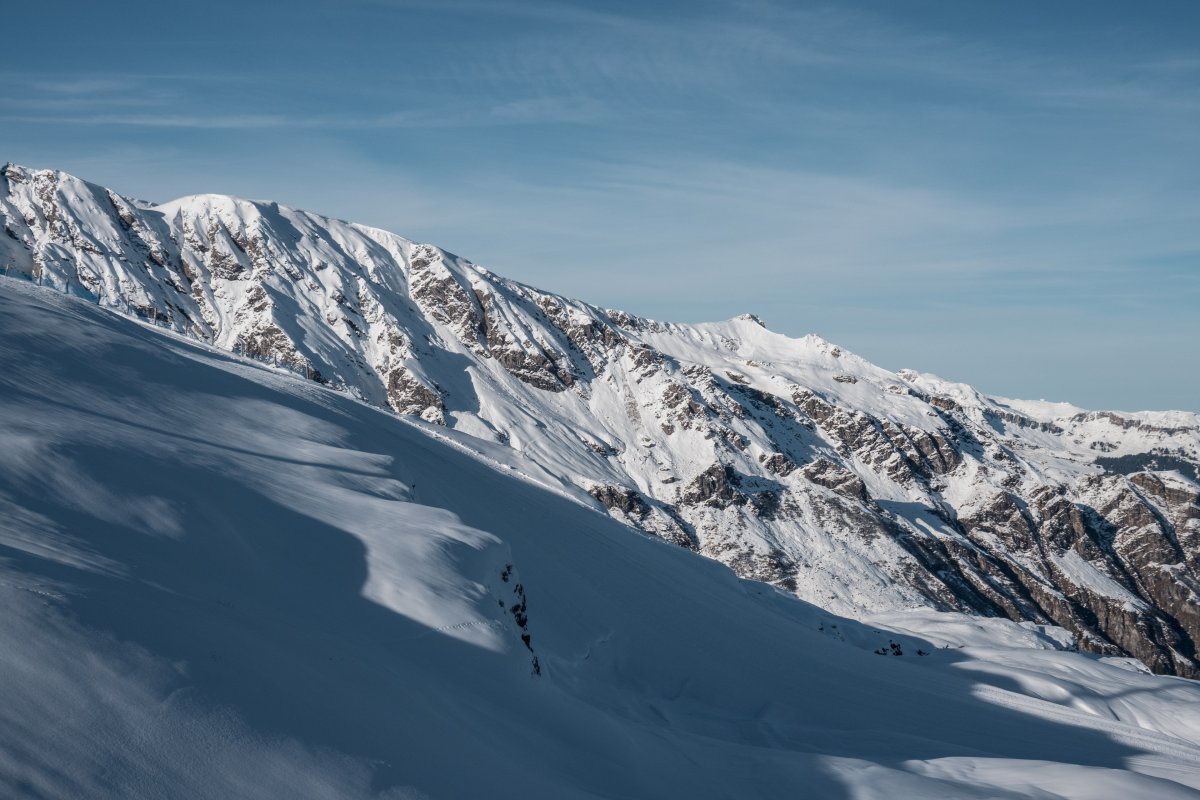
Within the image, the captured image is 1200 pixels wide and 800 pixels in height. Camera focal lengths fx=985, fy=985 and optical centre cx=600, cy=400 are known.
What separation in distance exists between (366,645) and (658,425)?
490 ft

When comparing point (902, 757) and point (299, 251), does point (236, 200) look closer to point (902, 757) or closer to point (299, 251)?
point (299, 251)

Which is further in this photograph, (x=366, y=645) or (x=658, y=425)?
(x=658, y=425)

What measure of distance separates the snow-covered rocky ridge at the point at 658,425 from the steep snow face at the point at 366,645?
297 feet

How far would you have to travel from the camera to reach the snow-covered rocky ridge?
139m

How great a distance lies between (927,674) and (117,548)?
32555 mm

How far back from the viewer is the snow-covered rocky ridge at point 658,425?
13912 cm

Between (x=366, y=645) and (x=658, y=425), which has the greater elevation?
(x=658, y=425)

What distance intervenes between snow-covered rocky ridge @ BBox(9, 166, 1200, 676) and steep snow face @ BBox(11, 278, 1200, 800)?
9051 centimetres

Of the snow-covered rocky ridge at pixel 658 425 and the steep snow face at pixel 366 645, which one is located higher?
the snow-covered rocky ridge at pixel 658 425

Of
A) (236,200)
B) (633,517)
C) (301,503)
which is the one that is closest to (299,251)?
(236,200)

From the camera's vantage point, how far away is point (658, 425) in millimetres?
165000

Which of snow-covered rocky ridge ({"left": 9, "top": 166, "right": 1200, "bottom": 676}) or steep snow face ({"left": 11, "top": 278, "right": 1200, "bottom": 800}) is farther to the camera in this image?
snow-covered rocky ridge ({"left": 9, "top": 166, "right": 1200, "bottom": 676})

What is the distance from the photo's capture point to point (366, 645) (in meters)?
16.3

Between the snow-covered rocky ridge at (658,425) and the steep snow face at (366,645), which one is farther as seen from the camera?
the snow-covered rocky ridge at (658,425)
